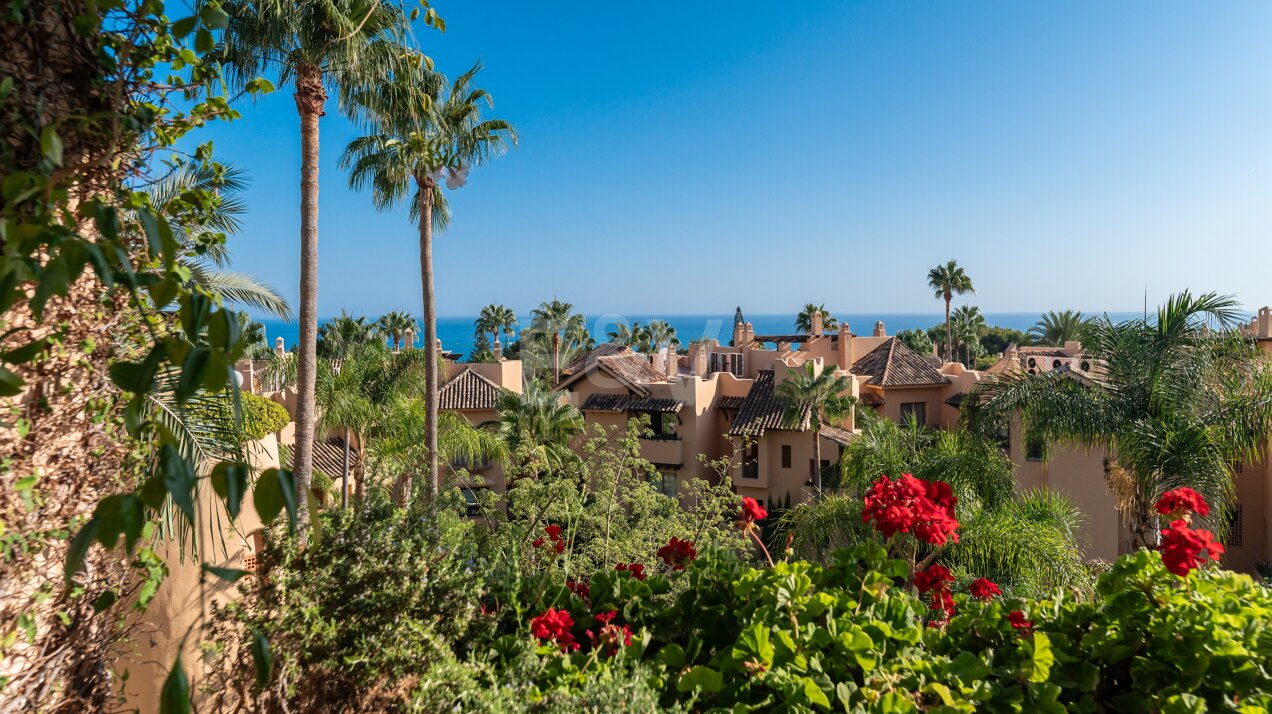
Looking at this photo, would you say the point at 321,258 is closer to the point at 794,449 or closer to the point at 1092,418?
the point at 1092,418

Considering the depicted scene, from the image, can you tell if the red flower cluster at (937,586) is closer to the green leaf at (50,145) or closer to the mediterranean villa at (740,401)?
the green leaf at (50,145)

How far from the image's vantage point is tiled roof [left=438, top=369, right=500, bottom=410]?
1222 inches

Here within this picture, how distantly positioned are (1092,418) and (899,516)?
10.9m

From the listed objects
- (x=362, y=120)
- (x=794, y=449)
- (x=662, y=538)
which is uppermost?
(x=362, y=120)

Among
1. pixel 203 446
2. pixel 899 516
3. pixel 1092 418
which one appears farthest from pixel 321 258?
pixel 1092 418

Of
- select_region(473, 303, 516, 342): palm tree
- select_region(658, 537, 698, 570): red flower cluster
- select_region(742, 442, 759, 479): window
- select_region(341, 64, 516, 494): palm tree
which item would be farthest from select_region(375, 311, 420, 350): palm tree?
select_region(658, 537, 698, 570): red flower cluster

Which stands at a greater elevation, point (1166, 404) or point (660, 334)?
point (660, 334)

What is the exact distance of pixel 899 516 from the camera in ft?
11.3

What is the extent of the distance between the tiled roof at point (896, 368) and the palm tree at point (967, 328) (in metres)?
28.1

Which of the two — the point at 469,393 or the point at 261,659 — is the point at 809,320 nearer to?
the point at 469,393

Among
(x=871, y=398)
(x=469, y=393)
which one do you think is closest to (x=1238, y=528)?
(x=871, y=398)

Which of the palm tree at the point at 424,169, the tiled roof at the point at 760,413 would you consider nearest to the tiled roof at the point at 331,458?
the palm tree at the point at 424,169

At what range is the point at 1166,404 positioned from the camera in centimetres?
1193

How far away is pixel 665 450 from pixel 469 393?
840cm
